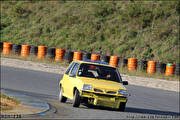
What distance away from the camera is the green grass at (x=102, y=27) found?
40312mm

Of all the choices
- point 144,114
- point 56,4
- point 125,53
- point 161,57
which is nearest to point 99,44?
point 125,53

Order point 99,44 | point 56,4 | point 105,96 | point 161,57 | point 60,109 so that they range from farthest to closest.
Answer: point 56,4 → point 99,44 → point 161,57 → point 60,109 → point 105,96

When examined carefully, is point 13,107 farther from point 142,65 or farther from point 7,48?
point 7,48

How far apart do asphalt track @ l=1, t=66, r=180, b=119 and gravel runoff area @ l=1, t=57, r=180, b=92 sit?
11.3 feet

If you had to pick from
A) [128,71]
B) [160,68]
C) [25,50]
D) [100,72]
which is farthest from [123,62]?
[100,72]

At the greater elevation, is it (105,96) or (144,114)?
(105,96)

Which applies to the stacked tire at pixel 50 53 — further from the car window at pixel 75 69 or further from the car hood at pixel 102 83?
the car hood at pixel 102 83

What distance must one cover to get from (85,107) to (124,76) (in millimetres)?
14351

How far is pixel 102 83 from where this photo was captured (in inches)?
491

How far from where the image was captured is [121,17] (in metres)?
45.9

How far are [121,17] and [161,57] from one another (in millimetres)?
9299

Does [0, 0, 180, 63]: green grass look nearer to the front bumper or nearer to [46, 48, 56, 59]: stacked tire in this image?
[46, 48, 56, 59]: stacked tire

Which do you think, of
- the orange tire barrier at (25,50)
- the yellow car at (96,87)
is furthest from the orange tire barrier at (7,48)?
the yellow car at (96,87)

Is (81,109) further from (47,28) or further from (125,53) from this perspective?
(47,28)
